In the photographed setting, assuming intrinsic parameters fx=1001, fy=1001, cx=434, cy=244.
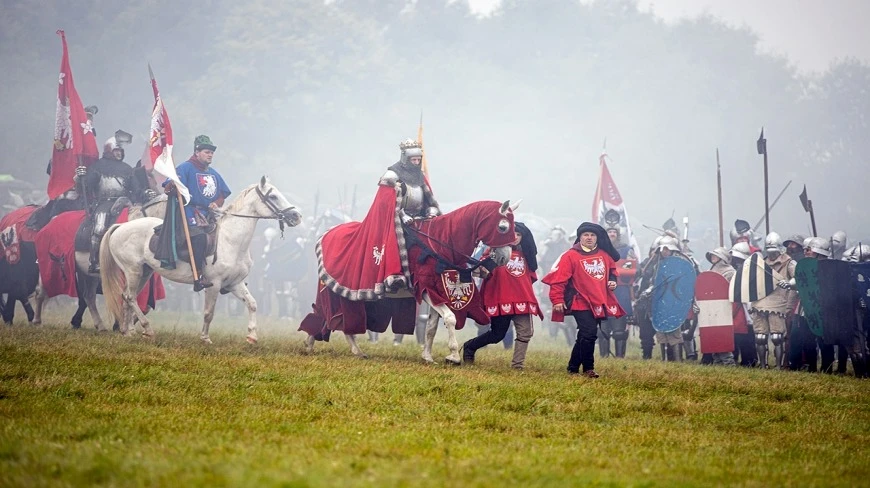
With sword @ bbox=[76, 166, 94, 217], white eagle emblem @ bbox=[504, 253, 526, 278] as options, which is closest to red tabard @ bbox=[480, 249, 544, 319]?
white eagle emblem @ bbox=[504, 253, 526, 278]

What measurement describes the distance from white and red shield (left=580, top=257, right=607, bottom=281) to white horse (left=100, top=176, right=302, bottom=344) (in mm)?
4176

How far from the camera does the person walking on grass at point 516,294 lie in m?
11.0

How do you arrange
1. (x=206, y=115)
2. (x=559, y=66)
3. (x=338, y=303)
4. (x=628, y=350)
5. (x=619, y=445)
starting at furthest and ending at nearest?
(x=559, y=66), (x=206, y=115), (x=628, y=350), (x=338, y=303), (x=619, y=445)

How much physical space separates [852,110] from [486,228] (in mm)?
59270

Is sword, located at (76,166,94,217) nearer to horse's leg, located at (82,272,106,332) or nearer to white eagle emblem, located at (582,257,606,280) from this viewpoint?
horse's leg, located at (82,272,106,332)

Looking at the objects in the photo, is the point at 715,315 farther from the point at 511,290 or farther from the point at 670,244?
the point at 511,290

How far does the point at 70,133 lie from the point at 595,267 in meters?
9.35

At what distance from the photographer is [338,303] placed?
11938 mm

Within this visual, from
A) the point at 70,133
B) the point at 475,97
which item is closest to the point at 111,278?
the point at 70,133

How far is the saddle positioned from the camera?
13180 mm

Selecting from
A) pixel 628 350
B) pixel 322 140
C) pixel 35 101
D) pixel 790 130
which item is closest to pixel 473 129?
pixel 322 140

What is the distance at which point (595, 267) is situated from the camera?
428 inches

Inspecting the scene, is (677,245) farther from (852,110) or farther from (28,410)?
(852,110)

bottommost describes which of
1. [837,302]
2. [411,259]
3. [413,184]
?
[837,302]
